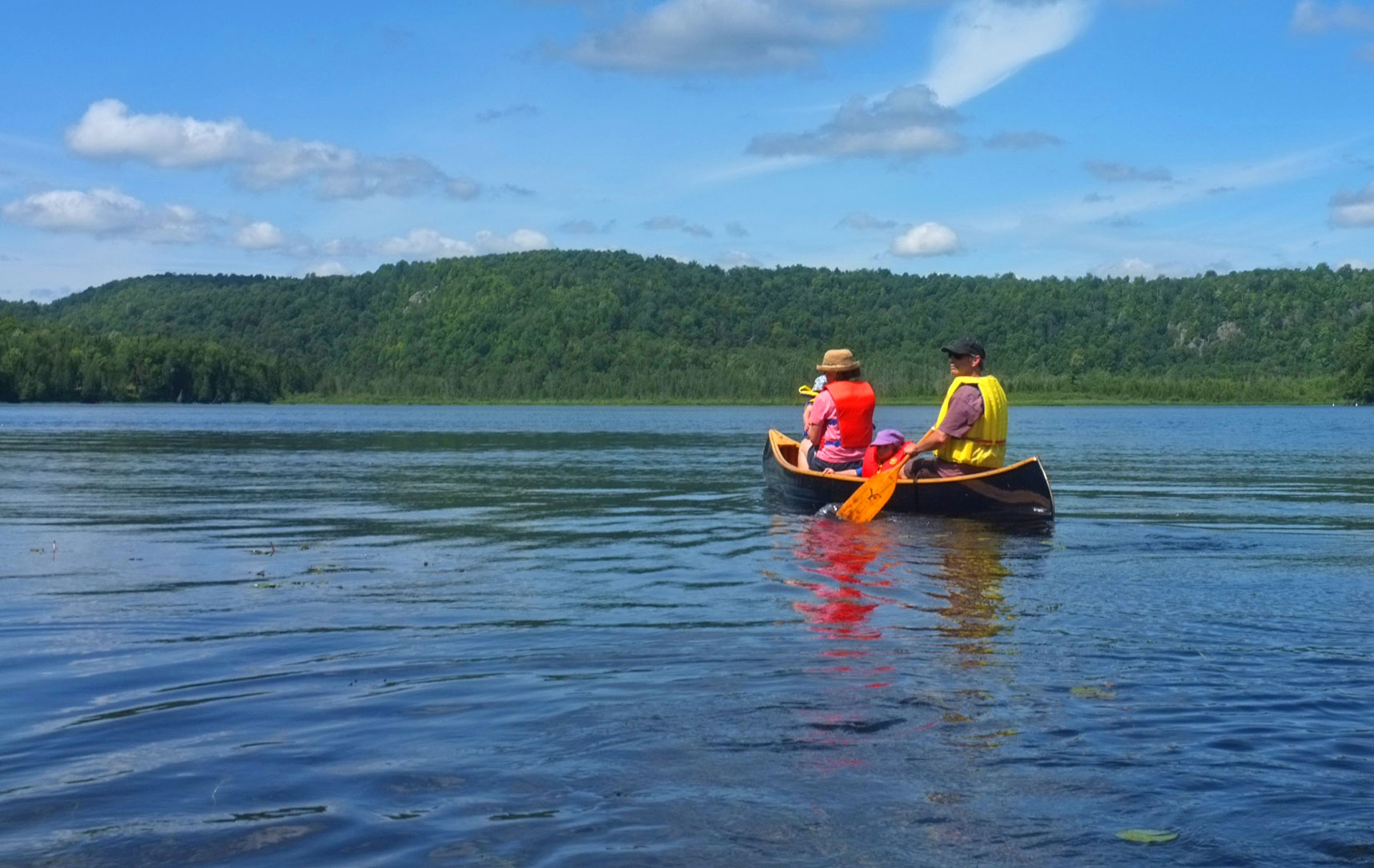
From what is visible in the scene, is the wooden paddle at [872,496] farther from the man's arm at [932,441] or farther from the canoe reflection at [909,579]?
the man's arm at [932,441]

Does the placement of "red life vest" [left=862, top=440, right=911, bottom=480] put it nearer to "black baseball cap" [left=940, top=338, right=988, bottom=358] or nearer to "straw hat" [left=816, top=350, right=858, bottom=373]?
"straw hat" [left=816, top=350, right=858, bottom=373]

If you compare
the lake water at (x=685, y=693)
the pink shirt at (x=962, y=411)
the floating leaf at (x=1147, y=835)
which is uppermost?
the pink shirt at (x=962, y=411)

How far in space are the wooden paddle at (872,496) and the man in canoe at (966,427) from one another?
0.20 meters

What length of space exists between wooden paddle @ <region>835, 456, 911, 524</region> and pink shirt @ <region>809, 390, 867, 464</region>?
1.43 m

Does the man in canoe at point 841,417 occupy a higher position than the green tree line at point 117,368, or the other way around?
the green tree line at point 117,368

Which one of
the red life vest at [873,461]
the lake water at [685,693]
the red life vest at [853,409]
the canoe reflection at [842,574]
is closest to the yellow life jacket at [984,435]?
the red life vest at [873,461]

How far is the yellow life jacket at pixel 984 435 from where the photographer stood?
16.1 m

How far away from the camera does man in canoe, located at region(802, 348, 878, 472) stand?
730 inches

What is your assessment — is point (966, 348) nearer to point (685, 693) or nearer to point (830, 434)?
point (830, 434)

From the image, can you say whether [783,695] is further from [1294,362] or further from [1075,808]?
[1294,362]

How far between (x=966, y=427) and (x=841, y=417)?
8.59 ft

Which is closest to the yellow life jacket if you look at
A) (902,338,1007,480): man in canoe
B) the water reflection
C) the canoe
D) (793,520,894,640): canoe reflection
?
(902,338,1007,480): man in canoe

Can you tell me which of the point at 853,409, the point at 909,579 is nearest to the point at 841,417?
the point at 853,409

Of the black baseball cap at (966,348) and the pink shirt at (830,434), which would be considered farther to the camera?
the pink shirt at (830,434)
